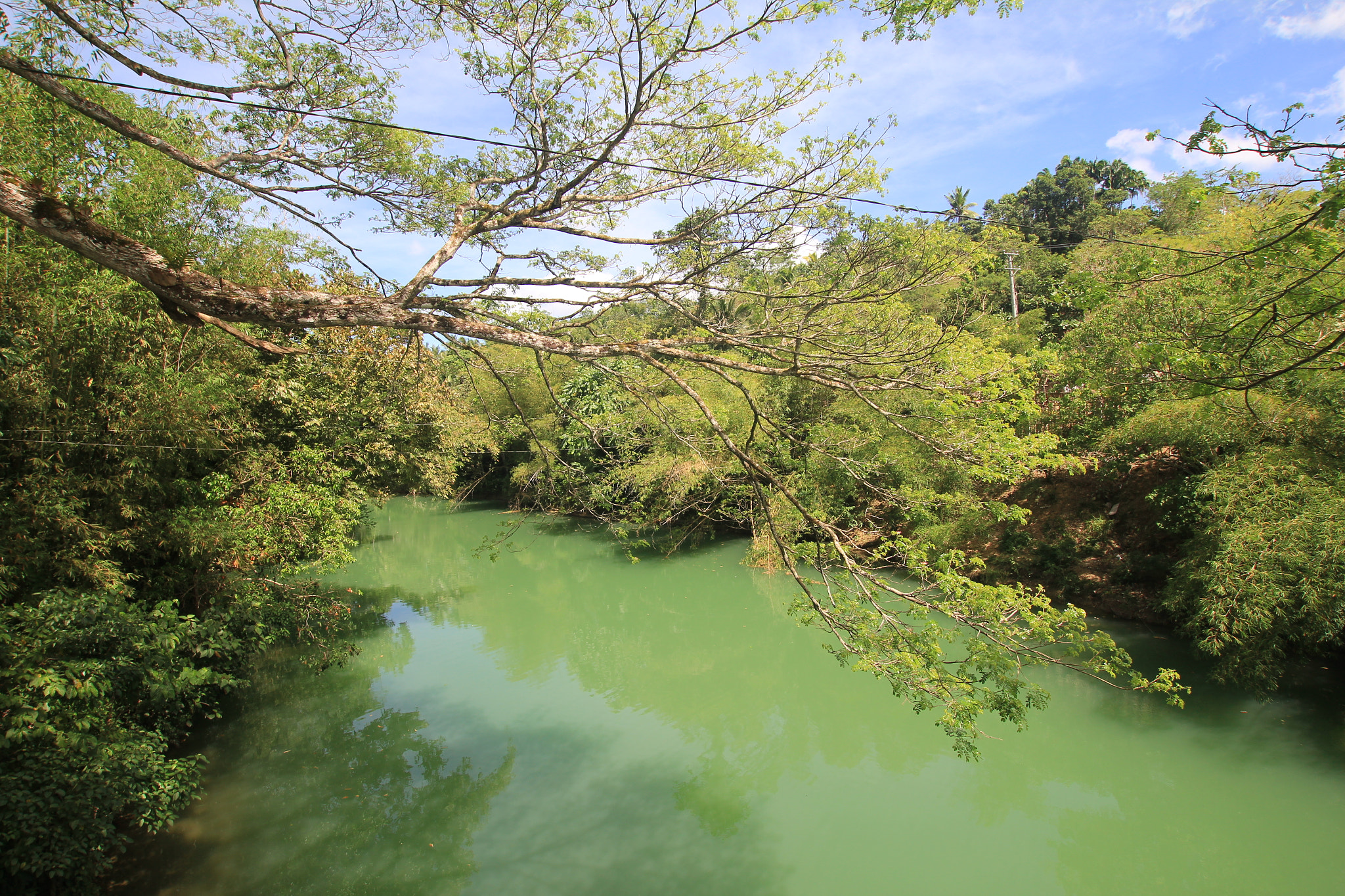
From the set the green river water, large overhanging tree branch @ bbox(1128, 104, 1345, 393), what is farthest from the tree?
large overhanging tree branch @ bbox(1128, 104, 1345, 393)

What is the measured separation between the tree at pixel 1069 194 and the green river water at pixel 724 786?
1129 inches

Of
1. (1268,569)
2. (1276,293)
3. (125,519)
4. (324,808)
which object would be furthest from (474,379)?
(1268,569)

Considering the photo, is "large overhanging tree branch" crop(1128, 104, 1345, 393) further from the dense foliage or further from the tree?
the tree

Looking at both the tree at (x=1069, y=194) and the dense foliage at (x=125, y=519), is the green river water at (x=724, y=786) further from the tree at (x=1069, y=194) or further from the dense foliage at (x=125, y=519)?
the tree at (x=1069, y=194)

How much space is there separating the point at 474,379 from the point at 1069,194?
37.2 metres

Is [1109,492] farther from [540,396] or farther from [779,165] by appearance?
[540,396]

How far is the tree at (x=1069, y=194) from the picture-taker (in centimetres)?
3033

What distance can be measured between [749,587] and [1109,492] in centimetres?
625

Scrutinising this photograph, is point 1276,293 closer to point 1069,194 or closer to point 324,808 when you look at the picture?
point 324,808

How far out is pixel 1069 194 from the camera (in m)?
32.3

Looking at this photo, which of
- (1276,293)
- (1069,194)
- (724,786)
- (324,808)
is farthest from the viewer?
(1069,194)

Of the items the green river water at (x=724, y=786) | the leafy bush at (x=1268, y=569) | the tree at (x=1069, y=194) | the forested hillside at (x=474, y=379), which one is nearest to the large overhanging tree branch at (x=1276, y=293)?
the forested hillside at (x=474, y=379)

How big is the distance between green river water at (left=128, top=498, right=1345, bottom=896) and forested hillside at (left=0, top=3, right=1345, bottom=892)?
27.7 inches

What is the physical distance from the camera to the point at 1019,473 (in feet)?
10.2
